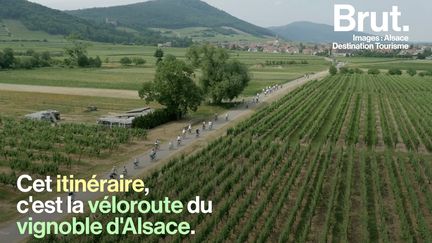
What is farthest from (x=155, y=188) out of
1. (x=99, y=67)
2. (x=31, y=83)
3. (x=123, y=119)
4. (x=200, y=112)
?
(x=99, y=67)

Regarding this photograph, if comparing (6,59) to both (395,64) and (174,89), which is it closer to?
(174,89)

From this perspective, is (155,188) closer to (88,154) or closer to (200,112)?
(88,154)

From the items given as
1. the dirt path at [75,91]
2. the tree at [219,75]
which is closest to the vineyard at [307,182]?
the tree at [219,75]

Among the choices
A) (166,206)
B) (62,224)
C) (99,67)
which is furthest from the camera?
(99,67)

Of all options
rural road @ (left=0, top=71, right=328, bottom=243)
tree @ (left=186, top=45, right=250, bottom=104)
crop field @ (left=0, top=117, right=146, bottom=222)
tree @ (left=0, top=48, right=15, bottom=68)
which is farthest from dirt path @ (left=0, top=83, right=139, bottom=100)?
tree @ (left=0, top=48, right=15, bottom=68)

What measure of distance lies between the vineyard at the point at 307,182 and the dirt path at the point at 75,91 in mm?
25367

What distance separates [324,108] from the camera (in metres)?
58.4

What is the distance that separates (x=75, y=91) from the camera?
2840 inches

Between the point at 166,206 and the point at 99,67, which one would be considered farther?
the point at 99,67

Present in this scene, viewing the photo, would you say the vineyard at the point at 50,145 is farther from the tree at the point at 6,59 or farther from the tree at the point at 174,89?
the tree at the point at 6,59

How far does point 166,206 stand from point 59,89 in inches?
2213

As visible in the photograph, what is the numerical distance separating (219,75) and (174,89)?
13.0m

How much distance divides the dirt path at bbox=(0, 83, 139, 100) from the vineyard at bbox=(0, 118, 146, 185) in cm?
2448

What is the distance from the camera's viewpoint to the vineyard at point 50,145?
2927 cm
